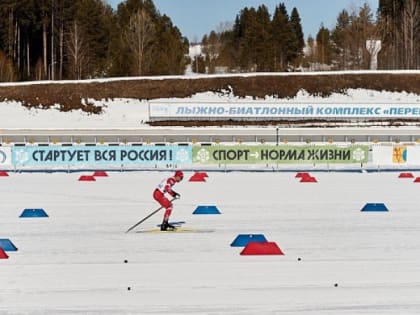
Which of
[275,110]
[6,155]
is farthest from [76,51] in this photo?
[6,155]

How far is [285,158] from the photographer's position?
30516mm

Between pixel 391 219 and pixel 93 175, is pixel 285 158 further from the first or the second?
pixel 391 219

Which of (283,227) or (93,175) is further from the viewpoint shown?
(93,175)

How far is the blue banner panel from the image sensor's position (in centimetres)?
3031

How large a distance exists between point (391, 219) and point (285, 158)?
41.6 ft

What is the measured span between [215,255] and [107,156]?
17.7 metres

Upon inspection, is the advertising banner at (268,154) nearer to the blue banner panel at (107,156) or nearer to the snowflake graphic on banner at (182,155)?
the snowflake graphic on banner at (182,155)

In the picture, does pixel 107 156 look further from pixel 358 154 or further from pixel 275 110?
pixel 275 110

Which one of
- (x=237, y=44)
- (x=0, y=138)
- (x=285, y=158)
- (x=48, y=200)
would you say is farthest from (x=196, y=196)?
(x=237, y=44)

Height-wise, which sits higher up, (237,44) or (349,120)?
(237,44)

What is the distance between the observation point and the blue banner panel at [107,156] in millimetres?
30312

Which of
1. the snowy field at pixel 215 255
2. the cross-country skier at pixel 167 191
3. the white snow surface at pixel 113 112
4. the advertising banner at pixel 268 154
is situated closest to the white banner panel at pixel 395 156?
the advertising banner at pixel 268 154

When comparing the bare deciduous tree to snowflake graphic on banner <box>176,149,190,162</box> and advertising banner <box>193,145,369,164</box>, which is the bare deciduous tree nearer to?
snowflake graphic on banner <box>176,149,190,162</box>

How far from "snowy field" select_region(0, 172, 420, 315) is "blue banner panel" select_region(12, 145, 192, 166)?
238 inches
